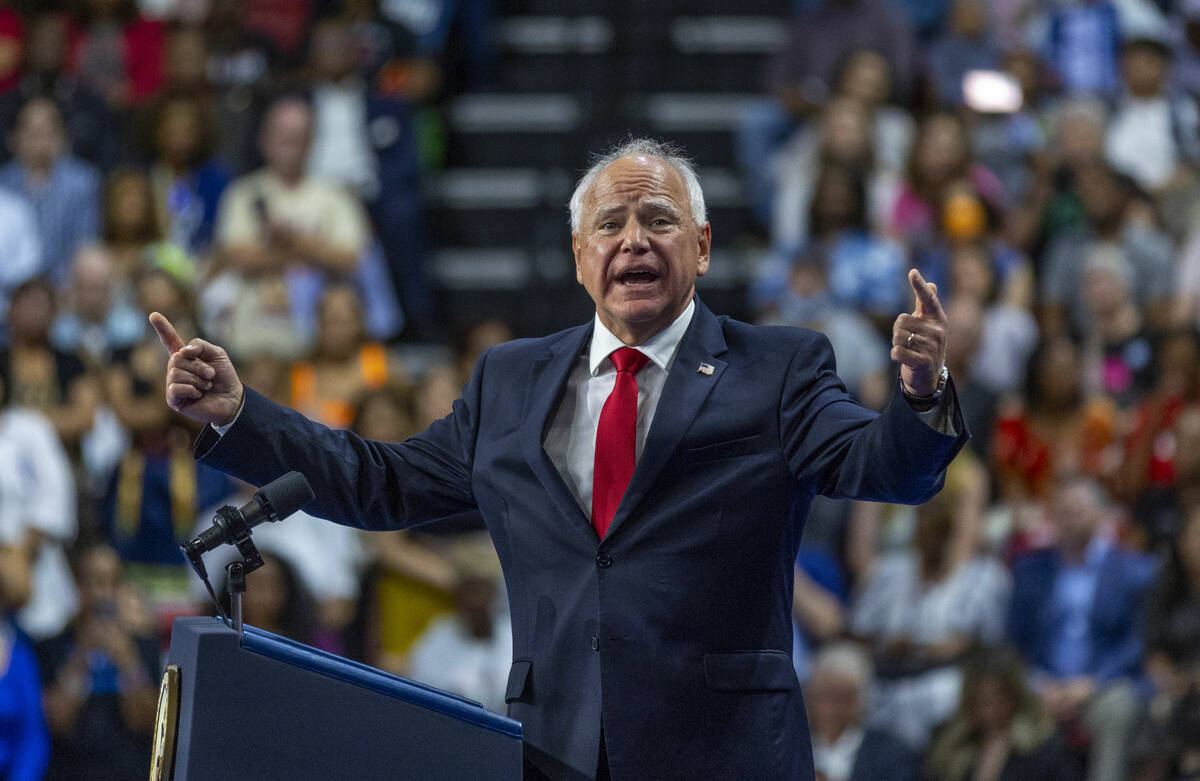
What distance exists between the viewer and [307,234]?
718 centimetres

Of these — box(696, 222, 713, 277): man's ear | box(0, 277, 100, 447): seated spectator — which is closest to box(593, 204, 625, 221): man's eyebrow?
box(696, 222, 713, 277): man's ear

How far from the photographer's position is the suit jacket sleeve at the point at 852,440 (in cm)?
220

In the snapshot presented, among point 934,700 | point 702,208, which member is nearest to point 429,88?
point 934,700

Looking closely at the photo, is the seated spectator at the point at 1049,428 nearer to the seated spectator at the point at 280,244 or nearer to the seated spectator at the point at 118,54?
the seated spectator at the point at 280,244

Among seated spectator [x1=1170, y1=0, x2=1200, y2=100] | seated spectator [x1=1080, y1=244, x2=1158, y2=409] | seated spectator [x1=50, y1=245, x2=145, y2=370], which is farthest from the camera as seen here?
seated spectator [x1=1170, y1=0, x2=1200, y2=100]

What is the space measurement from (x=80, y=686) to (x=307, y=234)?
2.19m

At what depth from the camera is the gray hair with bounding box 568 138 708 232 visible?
2607 millimetres

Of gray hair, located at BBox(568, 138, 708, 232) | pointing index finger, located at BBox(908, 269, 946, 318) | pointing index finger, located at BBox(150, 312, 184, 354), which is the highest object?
A: gray hair, located at BBox(568, 138, 708, 232)

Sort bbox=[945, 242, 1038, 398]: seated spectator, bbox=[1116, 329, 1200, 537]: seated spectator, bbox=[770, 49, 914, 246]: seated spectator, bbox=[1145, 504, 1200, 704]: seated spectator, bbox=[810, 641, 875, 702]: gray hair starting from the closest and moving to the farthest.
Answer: bbox=[1145, 504, 1200, 704]: seated spectator → bbox=[810, 641, 875, 702]: gray hair → bbox=[1116, 329, 1200, 537]: seated spectator → bbox=[945, 242, 1038, 398]: seated spectator → bbox=[770, 49, 914, 246]: seated spectator

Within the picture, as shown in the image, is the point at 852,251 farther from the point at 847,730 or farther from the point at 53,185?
the point at 53,185

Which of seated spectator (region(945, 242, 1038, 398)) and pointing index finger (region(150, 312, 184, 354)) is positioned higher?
seated spectator (region(945, 242, 1038, 398))

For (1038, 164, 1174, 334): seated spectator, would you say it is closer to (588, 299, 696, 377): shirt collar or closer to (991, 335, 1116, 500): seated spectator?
(991, 335, 1116, 500): seated spectator

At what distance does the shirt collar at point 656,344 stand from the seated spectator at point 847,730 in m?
3.25

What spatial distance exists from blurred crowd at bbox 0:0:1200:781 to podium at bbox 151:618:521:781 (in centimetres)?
360
